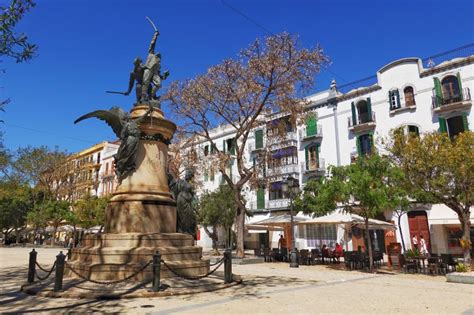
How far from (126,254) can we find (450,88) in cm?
2442

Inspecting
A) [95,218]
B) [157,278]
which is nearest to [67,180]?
[95,218]

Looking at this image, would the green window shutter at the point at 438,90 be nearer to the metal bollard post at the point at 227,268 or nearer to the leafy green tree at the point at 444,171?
the leafy green tree at the point at 444,171

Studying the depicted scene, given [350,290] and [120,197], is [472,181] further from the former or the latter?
[120,197]

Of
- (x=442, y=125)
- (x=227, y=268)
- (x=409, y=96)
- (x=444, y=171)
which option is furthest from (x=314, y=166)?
(x=227, y=268)

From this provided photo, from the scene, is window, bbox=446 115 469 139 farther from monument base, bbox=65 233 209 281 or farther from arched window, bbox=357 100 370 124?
monument base, bbox=65 233 209 281

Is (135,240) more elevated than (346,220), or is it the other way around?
(346,220)

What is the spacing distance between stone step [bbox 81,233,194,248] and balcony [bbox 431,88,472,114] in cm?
2163

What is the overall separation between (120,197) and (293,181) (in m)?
9.89

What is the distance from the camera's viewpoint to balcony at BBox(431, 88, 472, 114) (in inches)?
925

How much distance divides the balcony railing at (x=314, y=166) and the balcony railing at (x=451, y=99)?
924cm

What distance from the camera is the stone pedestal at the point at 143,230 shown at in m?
8.95

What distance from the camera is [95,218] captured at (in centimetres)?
3734

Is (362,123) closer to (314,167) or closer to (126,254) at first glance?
(314,167)

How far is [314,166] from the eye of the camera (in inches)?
1222
